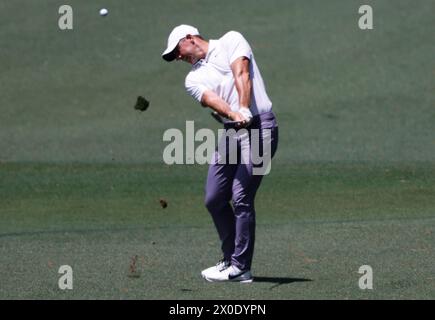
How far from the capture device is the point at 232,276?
10.1 metres

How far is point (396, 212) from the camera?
15008 mm

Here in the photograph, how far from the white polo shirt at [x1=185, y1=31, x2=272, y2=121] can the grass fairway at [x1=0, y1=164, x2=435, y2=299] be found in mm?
1518

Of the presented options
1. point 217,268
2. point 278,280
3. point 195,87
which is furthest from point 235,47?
point 278,280

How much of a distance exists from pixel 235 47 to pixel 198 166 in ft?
32.4

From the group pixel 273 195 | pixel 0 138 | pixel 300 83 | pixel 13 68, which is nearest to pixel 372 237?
pixel 273 195

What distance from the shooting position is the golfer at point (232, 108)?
9.71m

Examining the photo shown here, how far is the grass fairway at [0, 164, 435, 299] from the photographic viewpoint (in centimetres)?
980

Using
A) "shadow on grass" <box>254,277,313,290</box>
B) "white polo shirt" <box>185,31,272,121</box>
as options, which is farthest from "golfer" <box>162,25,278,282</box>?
"shadow on grass" <box>254,277,313,290</box>

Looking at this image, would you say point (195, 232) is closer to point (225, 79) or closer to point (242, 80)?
point (225, 79)

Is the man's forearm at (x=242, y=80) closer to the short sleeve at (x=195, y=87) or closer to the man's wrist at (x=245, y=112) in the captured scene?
the man's wrist at (x=245, y=112)

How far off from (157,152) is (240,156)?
11586 millimetres

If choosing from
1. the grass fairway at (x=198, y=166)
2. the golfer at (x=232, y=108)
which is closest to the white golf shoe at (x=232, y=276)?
the golfer at (x=232, y=108)

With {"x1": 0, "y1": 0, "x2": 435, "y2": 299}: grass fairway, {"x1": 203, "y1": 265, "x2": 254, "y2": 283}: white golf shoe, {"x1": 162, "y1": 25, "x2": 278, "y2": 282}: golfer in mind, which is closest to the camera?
{"x1": 162, "y1": 25, "x2": 278, "y2": 282}: golfer

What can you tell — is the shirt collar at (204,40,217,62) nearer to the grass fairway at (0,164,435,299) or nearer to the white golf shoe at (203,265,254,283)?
the white golf shoe at (203,265,254,283)
